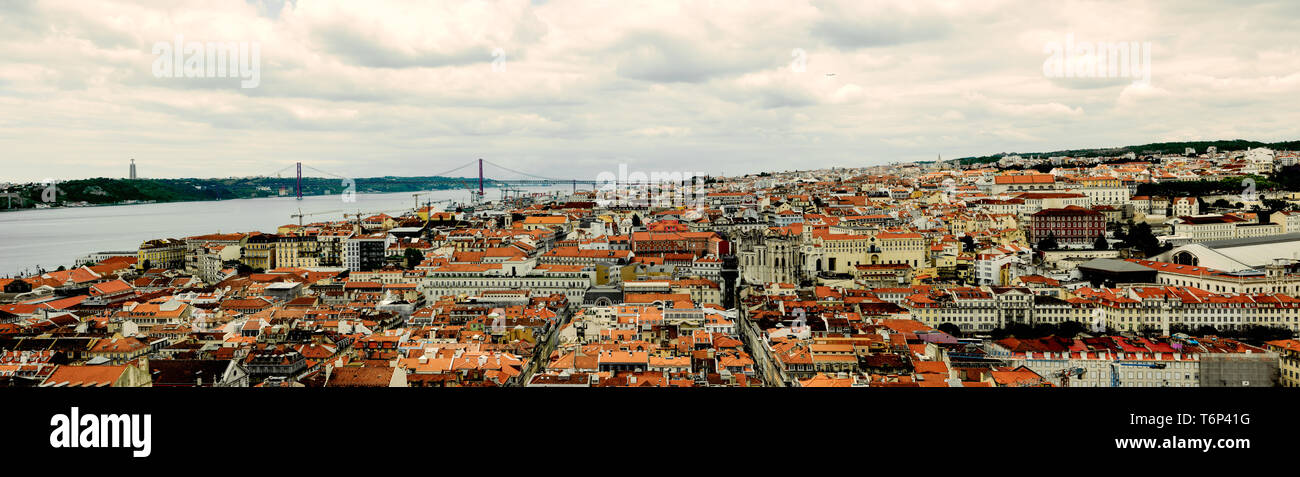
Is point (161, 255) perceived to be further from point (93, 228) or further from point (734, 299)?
point (93, 228)

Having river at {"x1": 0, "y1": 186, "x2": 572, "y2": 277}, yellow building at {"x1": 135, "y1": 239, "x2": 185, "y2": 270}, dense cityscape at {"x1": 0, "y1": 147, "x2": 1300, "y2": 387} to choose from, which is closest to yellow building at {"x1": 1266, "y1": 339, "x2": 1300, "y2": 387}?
dense cityscape at {"x1": 0, "y1": 147, "x2": 1300, "y2": 387}

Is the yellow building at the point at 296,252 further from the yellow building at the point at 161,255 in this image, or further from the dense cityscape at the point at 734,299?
→ the yellow building at the point at 161,255

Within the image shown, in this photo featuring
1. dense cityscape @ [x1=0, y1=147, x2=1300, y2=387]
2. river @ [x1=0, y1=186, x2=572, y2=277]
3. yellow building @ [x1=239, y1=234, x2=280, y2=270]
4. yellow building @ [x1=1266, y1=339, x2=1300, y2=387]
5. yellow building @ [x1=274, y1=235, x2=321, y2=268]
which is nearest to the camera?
dense cityscape @ [x1=0, y1=147, x2=1300, y2=387]

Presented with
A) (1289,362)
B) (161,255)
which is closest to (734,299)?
(1289,362)

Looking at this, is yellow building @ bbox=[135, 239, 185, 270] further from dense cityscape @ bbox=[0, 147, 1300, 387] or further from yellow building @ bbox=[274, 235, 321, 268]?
yellow building @ bbox=[274, 235, 321, 268]

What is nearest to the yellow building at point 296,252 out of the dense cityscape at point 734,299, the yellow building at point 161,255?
the dense cityscape at point 734,299

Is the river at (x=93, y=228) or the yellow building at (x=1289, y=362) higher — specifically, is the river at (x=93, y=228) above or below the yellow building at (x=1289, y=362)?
above

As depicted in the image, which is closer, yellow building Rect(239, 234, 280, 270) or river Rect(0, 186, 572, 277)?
yellow building Rect(239, 234, 280, 270)
